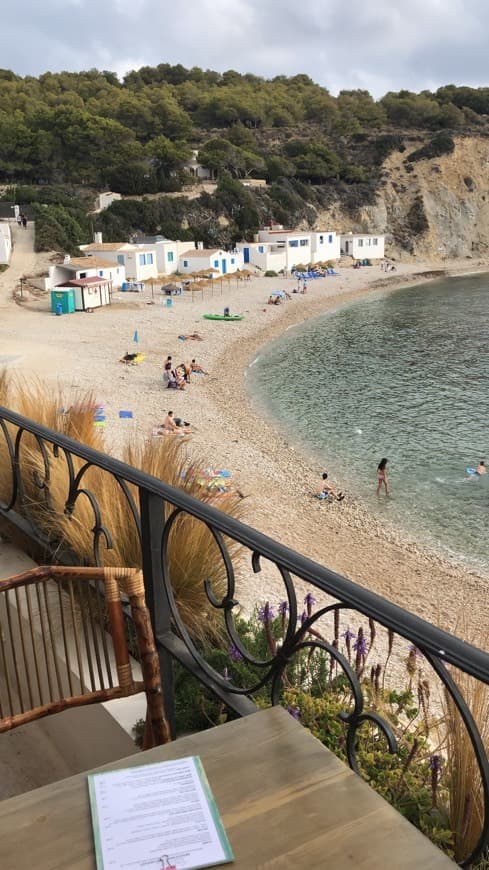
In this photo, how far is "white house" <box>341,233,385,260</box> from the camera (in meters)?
65.1

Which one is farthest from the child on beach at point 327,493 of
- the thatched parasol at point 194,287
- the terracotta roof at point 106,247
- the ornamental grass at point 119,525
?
the terracotta roof at point 106,247

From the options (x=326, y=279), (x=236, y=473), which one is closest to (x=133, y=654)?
(x=236, y=473)

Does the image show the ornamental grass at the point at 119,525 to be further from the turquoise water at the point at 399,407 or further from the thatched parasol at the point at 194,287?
the thatched parasol at the point at 194,287

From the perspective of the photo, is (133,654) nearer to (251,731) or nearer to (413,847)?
(251,731)

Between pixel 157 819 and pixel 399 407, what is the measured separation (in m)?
21.2

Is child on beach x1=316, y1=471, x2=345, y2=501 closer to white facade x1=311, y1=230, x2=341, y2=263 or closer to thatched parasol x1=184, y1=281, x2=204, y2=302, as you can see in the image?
thatched parasol x1=184, y1=281, x2=204, y2=302

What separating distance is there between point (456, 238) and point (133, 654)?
78.8 meters

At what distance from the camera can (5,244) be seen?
4212cm

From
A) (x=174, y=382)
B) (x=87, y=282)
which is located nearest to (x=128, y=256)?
(x=87, y=282)

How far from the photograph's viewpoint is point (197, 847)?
107cm

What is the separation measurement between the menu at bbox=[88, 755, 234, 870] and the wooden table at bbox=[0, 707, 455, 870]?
0.06 feet

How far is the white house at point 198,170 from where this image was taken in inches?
2616

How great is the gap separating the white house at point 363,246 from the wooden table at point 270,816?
66864mm

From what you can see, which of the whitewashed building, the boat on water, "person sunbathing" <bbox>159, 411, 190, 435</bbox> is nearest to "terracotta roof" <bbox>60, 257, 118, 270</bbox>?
the whitewashed building
